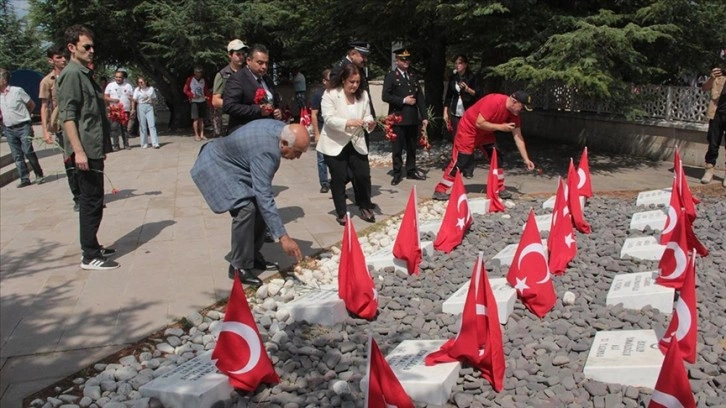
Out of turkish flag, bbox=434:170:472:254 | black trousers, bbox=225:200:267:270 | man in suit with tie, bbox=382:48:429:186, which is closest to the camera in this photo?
black trousers, bbox=225:200:267:270

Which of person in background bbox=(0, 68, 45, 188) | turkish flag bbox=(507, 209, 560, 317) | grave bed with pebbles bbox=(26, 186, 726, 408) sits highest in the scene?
person in background bbox=(0, 68, 45, 188)

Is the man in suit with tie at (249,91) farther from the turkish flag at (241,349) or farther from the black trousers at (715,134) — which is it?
the black trousers at (715,134)

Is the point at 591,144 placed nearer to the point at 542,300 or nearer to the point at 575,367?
the point at 542,300

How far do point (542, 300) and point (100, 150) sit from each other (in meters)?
3.88

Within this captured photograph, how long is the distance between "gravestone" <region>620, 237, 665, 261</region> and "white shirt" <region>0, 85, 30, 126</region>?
8.52 metres

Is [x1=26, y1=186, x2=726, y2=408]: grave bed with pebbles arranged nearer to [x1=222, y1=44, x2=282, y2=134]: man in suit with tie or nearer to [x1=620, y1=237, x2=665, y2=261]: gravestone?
[x1=620, y1=237, x2=665, y2=261]: gravestone

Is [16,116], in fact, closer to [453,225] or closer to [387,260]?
[387,260]

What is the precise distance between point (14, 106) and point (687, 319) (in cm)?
929

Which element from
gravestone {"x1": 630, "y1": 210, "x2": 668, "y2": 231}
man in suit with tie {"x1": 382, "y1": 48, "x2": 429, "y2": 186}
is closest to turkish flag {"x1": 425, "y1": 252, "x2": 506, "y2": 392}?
gravestone {"x1": 630, "y1": 210, "x2": 668, "y2": 231}

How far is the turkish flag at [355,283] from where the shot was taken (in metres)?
3.99

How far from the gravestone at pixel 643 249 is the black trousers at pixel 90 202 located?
14.9 feet

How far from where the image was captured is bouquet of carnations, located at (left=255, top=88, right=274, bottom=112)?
5.49 m

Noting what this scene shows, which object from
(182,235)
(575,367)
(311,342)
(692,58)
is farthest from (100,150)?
(692,58)

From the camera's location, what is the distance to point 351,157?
6.20 metres
